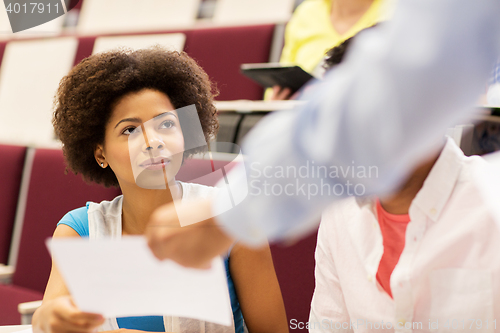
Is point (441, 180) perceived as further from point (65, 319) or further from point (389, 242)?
point (65, 319)

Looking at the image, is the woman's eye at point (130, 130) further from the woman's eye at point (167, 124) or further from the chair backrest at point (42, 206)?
the chair backrest at point (42, 206)

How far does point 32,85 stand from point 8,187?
62 centimetres

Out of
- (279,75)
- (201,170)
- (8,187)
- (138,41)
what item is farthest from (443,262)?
(138,41)

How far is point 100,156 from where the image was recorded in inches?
21.1

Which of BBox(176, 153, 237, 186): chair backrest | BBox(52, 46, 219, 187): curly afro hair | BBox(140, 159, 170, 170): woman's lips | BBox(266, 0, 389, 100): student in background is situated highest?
BBox(266, 0, 389, 100): student in background

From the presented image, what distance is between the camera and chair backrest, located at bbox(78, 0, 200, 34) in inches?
68.9

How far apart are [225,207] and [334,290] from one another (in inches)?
12.4

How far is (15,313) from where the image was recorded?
0.74 m

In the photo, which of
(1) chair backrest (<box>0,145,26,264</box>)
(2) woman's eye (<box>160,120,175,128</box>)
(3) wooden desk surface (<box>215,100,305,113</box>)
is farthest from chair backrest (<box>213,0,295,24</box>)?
(2) woman's eye (<box>160,120,175,128</box>)

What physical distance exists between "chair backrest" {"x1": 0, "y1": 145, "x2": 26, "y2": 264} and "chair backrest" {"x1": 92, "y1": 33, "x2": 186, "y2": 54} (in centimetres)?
57

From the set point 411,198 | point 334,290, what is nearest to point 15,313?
point 334,290

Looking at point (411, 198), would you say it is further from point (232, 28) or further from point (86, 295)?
point (232, 28)

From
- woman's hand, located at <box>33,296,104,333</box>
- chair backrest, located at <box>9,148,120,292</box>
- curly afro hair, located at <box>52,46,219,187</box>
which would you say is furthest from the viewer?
chair backrest, located at <box>9,148,120,292</box>

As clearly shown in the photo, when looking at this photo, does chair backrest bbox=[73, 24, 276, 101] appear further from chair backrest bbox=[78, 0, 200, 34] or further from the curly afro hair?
the curly afro hair
